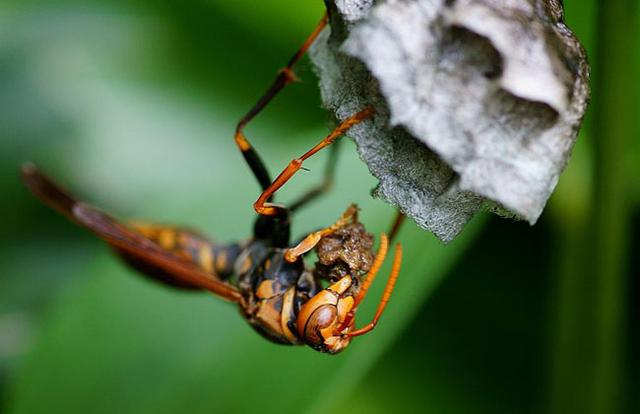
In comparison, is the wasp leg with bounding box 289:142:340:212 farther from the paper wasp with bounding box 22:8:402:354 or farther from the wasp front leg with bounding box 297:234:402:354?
the wasp front leg with bounding box 297:234:402:354

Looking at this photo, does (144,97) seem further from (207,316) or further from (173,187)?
(207,316)

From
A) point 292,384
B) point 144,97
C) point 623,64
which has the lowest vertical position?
point 144,97

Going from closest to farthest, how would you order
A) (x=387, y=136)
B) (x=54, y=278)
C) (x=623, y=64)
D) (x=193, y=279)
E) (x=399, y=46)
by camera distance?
1. (x=399, y=46)
2. (x=387, y=136)
3. (x=623, y=64)
4. (x=193, y=279)
5. (x=54, y=278)

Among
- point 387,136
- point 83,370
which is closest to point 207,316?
point 83,370

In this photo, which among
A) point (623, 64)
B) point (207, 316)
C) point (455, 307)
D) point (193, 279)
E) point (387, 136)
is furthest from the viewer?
point (455, 307)

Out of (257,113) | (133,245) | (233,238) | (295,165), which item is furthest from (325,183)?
(295,165)

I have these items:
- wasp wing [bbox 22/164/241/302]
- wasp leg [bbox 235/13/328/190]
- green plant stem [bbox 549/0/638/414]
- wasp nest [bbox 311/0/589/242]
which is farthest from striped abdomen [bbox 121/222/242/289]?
wasp nest [bbox 311/0/589/242]

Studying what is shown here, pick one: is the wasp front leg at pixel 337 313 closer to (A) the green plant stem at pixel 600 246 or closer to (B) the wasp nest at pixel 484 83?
(B) the wasp nest at pixel 484 83
